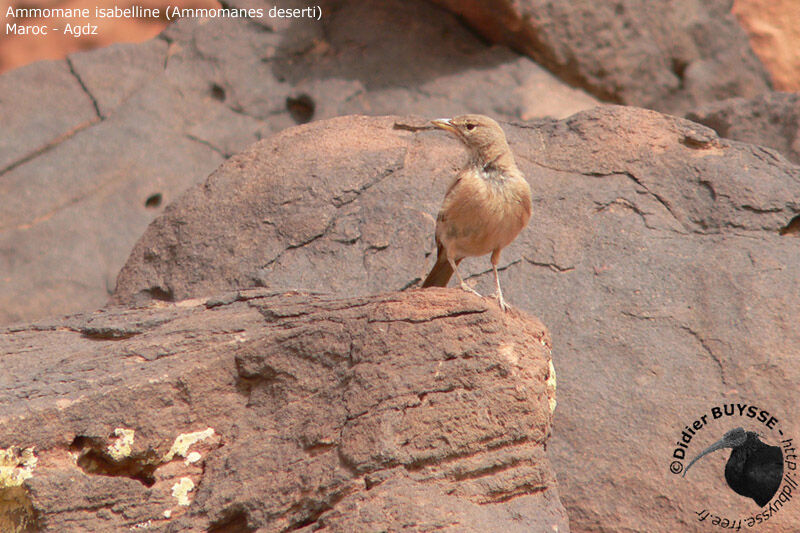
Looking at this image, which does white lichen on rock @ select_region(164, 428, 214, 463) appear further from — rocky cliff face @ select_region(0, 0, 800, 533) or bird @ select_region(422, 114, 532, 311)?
bird @ select_region(422, 114, 532, 311)

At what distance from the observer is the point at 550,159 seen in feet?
18.8

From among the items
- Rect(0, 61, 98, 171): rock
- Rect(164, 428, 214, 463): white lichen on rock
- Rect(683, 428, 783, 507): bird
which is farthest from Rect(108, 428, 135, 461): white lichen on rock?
Rect(0, 61, 98, 171): rock

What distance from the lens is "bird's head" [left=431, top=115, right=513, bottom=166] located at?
15.3 ft

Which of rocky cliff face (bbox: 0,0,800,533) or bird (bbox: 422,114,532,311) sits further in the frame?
bird (bbox: 422,114,532,311)

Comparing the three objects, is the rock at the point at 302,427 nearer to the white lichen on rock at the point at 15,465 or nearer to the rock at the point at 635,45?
the white lichen on rock at the point at 15,465

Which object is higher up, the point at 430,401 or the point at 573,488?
the point at 430,401

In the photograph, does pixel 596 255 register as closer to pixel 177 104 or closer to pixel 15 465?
pixel 15 465

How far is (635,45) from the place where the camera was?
27.5 feet

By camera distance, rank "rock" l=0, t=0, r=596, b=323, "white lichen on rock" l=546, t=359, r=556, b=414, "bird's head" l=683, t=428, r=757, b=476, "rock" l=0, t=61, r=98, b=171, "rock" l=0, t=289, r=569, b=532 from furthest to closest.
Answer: "rock" l=0, t=61, r=98, b=171 → "rock" l=0, t=0, r=596, b=323 → "bird's head" l=683, t=428, r=757, b=476 → "white lichen on rock" l=546, t=359, r=556, b=414 → "rock" l=0, t=289, r=569, b=532

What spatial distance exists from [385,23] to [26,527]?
20.4 feet

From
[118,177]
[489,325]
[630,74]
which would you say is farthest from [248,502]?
[630,74]

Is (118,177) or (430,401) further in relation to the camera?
(118,177)

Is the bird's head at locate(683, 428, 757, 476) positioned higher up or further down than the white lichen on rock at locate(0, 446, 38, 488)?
further down

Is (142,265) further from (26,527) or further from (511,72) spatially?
(511,72)
